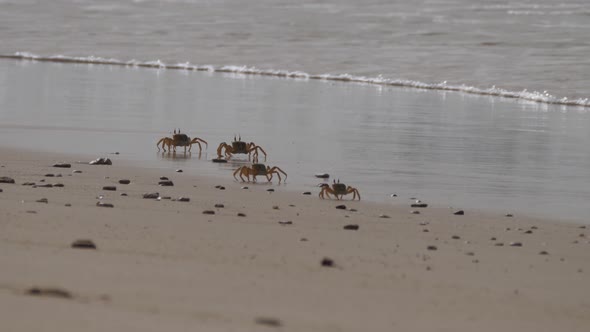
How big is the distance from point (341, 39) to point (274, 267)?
2231 cm

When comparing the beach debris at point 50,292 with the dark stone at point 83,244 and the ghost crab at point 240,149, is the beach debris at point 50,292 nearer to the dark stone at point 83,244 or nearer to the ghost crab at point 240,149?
the dark stone at point 83,244

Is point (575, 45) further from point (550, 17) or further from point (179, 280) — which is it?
point (179, 280)

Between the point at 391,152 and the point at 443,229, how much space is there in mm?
3949

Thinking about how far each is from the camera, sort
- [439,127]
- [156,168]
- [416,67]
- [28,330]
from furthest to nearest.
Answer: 1. [416,67]
2. [439,127]
3. [156,168]
4. [28,330]

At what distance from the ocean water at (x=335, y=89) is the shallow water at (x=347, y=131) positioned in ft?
0.10

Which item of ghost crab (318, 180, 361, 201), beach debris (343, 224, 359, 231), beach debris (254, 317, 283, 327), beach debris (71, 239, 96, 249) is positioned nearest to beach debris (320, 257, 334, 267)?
beach debris (71, 239, 96, 249)

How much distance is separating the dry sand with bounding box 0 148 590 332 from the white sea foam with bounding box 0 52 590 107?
35.7 feet

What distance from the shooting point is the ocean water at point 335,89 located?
28.5 feet

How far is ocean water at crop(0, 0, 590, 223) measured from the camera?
8680 mm

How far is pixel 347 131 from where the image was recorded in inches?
440

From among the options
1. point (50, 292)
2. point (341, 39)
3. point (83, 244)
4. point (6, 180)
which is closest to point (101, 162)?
point (6, 180)

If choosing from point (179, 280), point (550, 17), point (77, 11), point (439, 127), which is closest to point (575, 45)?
point (550, 17)

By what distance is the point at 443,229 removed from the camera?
5.62m

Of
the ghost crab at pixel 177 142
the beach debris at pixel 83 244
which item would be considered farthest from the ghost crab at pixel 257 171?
the beach debris at pixel 83 244
